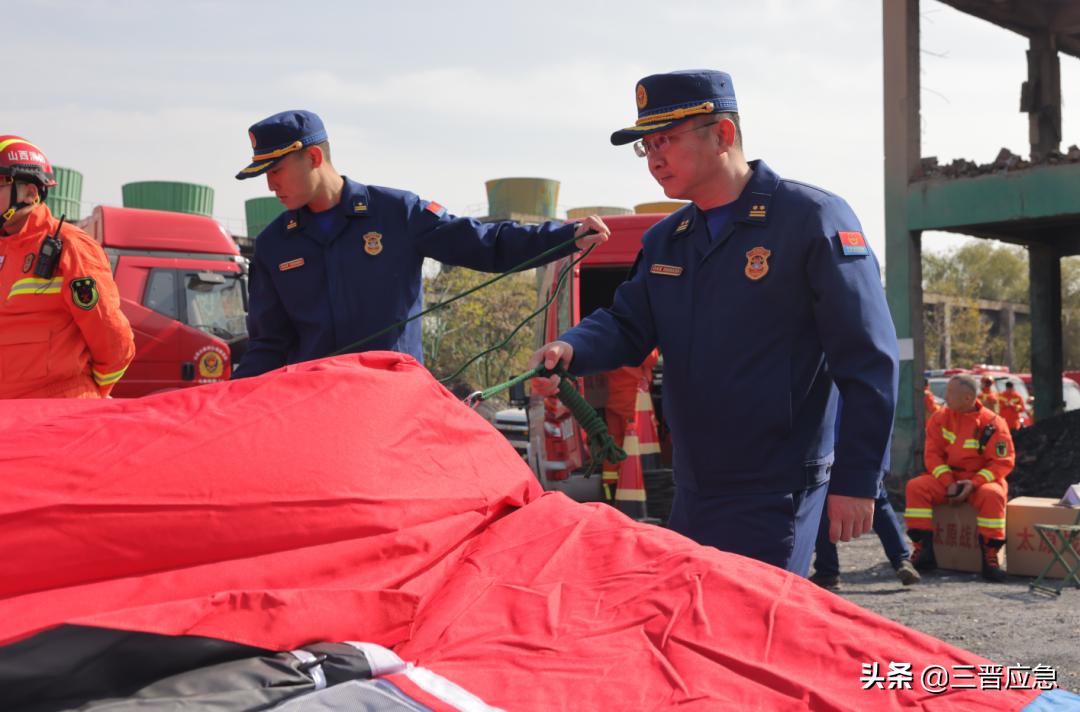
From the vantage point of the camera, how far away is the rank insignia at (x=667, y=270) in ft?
9.62

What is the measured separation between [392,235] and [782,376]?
160 cm

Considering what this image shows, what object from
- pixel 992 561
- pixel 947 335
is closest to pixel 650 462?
pixel 992 561

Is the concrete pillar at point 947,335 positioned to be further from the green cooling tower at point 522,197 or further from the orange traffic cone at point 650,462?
the orange traffic cone at point 650,462

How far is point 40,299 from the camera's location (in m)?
3.90

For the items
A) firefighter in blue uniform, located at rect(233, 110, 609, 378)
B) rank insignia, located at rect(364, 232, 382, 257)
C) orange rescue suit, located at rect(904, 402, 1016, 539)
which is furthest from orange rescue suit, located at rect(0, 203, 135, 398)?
orange rescue suit, located at rect(904, 402, 1016, 539)

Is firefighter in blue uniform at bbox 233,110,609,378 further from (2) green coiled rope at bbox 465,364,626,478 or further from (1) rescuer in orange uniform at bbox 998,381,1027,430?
(1) rescuer in orange uniform at bbox 998,381,1027,430

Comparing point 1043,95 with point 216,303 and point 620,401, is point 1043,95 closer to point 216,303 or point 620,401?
point 620,401

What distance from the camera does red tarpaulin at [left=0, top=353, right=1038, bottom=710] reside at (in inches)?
61.9

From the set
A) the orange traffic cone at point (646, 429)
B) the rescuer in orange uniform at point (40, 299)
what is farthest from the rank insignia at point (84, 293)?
the orange traffic cone at point (646, 429)

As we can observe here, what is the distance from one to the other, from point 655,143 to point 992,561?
5687 millimetres

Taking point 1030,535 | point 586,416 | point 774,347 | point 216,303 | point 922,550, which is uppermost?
point 216,303

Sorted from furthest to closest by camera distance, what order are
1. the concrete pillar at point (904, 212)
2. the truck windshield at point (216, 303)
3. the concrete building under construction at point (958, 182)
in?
the concrete pillar at point (904, 212) < the concrete building under construction at point (958, 182) < the truck windshield at point (216, 303)

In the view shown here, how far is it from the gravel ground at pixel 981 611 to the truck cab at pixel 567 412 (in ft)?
6.68

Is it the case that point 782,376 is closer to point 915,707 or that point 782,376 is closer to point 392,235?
point 915,707
